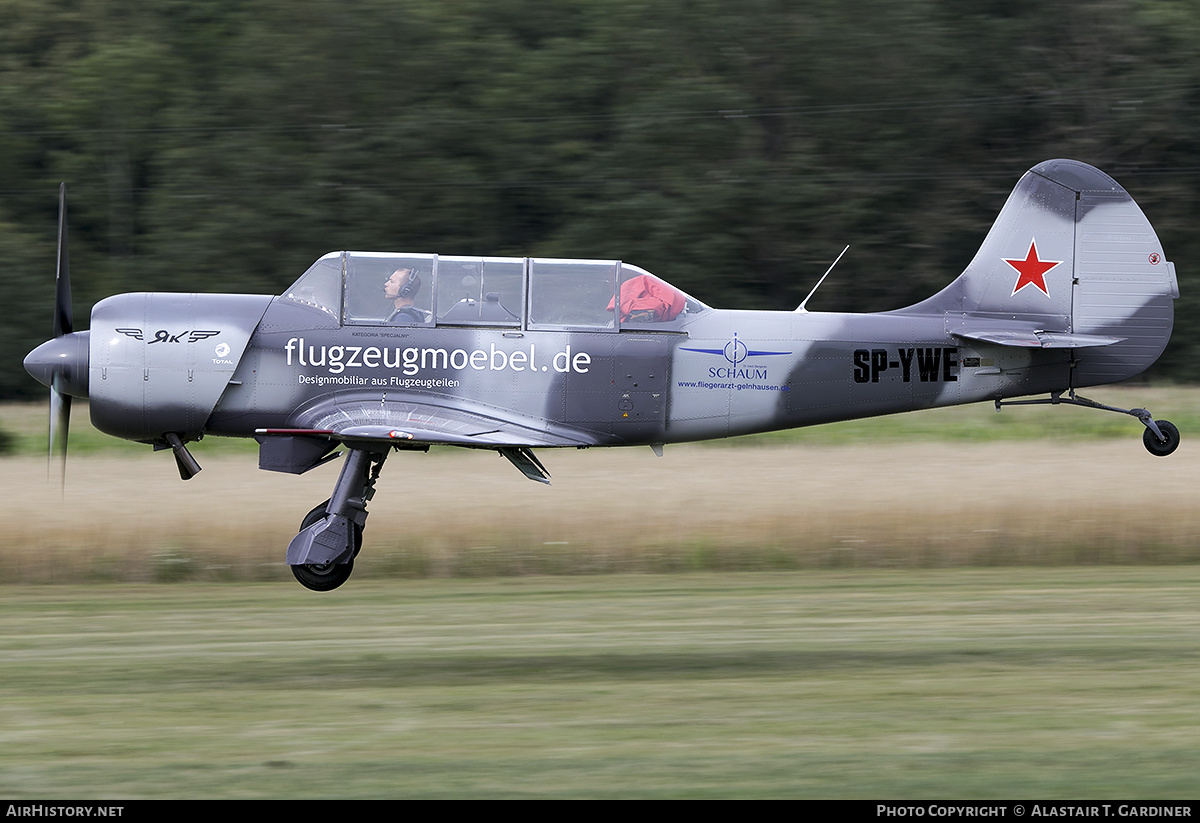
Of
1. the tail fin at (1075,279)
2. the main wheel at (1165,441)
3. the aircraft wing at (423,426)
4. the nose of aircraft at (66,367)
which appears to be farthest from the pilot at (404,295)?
the main wheel at (1165,441)

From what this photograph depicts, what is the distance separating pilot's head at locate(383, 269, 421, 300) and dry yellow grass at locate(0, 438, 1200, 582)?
326 centimetres

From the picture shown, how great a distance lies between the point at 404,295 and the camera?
9859 mm

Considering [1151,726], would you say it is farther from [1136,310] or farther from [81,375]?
[81,375]

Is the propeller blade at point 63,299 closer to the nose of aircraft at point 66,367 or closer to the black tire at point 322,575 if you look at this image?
the nose of aircraft at point 66,367

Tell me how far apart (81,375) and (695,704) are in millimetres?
4994

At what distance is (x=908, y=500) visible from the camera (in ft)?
47.1

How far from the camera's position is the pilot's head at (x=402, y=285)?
985 cm

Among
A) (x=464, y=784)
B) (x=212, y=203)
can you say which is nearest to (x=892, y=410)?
(x=464, y=784)

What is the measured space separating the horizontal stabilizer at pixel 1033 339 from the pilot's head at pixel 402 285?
3971mm

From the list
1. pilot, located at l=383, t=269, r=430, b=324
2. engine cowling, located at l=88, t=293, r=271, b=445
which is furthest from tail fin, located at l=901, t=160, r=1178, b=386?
engine cowling, located at l=88, t=293, r=271, b=445

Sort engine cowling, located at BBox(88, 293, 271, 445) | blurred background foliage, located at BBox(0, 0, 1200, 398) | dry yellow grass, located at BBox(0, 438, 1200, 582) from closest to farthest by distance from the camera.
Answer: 1. engine cowling, located at BBox(88, 293, 271, 445)
2. dry yellow grass, located at BBox(0, 438, 1200, 582)
3. blurred background foliage, located at BBox(0, 0, 1200, 398)

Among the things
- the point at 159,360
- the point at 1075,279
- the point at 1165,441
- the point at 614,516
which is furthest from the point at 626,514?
the point at 159,360

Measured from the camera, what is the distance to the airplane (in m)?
9.68

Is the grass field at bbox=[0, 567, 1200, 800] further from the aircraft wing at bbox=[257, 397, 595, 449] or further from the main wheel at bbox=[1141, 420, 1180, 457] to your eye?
the aircraft wing at bbox=[257, 397, 595, 449]
